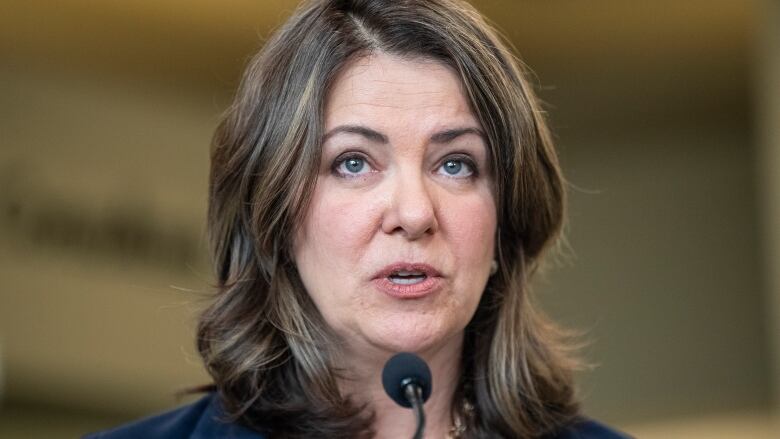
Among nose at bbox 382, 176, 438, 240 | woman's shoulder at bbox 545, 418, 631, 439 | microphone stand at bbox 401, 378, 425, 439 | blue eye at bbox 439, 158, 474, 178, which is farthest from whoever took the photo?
woman's shoulder at bbox 545, 418, 631, 439

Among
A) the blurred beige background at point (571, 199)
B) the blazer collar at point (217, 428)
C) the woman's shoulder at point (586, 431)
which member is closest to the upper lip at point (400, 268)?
the blazer collar at point (217, 428)

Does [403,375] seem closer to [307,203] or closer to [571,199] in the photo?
[307,203]

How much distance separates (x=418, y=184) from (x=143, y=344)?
6.18 metres

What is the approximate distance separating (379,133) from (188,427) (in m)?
0.59

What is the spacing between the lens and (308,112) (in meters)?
2.23

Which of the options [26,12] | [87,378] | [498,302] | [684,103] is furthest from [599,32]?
[498,302]

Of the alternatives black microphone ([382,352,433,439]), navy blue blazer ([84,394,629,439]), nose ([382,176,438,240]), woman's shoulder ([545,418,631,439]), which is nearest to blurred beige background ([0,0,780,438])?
woman's shoulder ([545,418,631,439])

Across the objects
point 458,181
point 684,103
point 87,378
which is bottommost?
point 87,378

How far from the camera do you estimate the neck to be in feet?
7.51

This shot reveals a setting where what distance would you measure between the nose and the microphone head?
22 centimetres

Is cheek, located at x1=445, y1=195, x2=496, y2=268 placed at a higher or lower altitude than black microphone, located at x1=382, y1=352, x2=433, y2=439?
higher

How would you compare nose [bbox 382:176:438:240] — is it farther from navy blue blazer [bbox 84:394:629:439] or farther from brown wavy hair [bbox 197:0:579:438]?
navy blue blazer [bbox 84:394:629:439]

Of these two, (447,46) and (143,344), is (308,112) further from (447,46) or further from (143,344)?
(143,344)

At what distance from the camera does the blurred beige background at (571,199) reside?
23.9 feet
